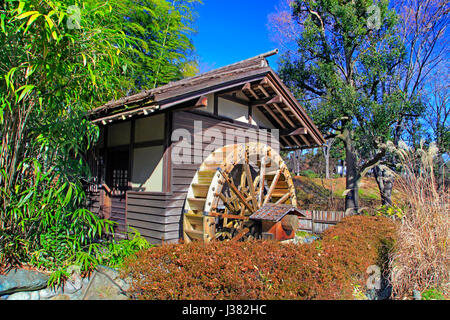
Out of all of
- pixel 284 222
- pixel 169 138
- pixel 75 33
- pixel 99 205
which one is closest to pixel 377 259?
pixel 284 222

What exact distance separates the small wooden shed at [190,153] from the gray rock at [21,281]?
1.99m

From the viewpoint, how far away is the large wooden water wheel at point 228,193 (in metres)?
5.11

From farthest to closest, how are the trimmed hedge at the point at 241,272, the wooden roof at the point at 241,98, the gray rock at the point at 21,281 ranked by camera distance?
1. the wooden roof at the point at 241,98
2. the gray rock at the point at 21,281
3. the trimmed hedge at the point at 241,272

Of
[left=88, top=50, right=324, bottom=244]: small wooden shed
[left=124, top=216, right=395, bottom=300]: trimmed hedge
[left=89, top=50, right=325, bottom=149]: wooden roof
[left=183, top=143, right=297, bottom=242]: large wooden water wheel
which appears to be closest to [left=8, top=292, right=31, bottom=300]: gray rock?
[left=124, top=216, right=395, bottom=300]: trimmed hedge

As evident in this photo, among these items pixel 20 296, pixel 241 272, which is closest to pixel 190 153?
pixel 241 272

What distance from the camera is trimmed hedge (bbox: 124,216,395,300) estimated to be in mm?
2672

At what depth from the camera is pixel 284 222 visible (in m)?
5.23

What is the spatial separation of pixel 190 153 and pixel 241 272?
3.20 metres

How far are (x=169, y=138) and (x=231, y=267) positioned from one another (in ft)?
9.84

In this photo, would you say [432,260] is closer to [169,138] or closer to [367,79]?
[169,138]

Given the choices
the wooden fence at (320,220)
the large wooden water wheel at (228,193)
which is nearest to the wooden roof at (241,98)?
the large wooden water wheel at (228,193)

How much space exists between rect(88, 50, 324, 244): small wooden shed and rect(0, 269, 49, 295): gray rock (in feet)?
6.52

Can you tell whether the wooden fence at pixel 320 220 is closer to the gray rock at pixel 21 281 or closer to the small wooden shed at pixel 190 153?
the small wooden shed at pixel 190 153
